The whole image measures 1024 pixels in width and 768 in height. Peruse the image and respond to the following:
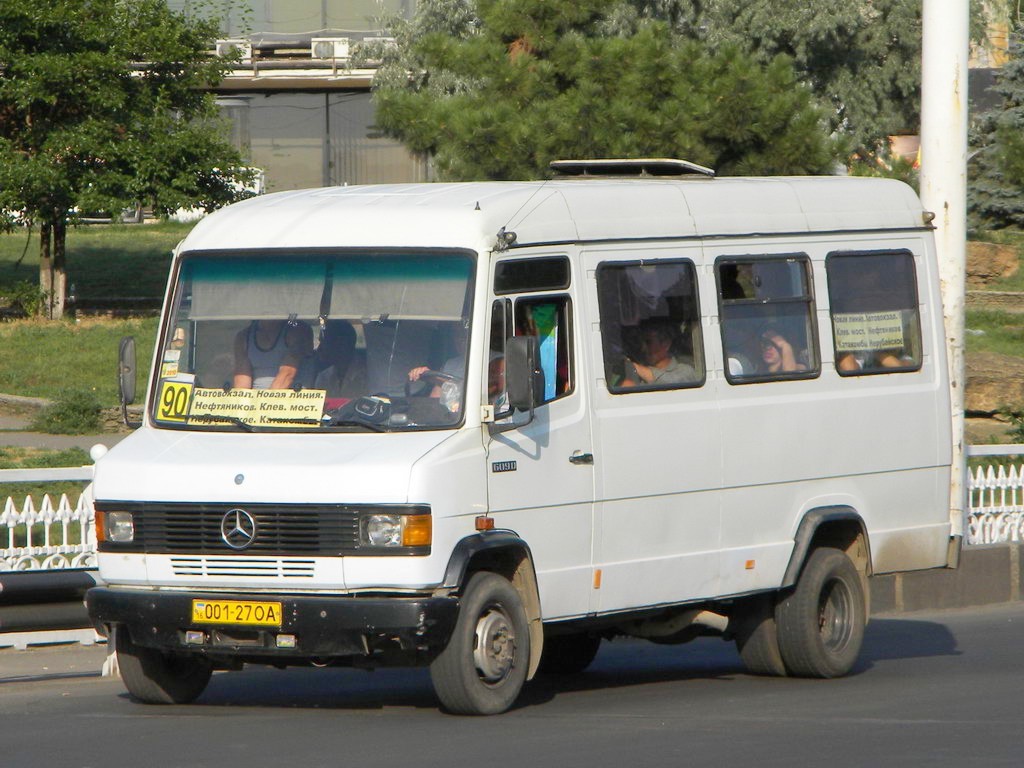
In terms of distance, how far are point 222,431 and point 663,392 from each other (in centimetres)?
221

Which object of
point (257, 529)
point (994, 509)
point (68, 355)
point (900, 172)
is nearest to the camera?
point (257, 529)

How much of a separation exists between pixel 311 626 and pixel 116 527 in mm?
1121

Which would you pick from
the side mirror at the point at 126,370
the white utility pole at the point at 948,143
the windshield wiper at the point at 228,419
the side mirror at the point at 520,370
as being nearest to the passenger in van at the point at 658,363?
the side mirror at the point at 520,370

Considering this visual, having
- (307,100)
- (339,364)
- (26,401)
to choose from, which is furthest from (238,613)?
(307,100)

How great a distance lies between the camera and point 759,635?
9.89 meters

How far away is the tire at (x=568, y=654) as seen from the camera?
1023 cm

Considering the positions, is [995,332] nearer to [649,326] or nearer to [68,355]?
[68,355]

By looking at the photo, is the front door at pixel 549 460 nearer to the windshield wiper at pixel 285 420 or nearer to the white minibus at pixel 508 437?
the white minibus at pixel 508 437

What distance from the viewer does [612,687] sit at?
973 centimetres

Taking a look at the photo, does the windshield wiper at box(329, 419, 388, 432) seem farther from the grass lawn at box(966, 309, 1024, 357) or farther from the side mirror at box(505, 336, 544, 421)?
the grass lawn at box(966, 309, 1024, 357)

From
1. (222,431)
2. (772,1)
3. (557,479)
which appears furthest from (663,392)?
(772,1)

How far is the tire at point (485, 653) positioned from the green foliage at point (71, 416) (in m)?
13.8

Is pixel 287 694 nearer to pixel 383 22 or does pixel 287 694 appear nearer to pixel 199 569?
pixel 199 569

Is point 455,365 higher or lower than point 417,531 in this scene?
higher
